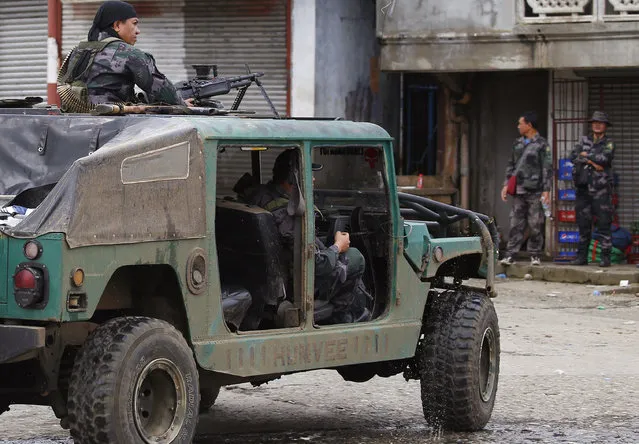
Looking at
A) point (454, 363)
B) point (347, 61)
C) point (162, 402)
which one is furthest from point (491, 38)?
point (162, 402)

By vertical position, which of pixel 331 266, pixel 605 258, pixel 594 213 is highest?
pixel 331 266

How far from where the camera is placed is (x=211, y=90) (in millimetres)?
10031

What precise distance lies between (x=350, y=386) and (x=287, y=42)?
9.76 metres

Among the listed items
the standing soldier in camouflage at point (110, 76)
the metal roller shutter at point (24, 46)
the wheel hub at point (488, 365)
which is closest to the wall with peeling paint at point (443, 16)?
the metal roller shutter at point (24, 46)

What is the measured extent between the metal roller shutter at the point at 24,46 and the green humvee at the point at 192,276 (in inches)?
501

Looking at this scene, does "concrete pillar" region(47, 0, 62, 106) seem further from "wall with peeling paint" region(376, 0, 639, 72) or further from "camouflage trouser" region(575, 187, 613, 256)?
"camouflage trouser" region(575, 187, 613, 256)

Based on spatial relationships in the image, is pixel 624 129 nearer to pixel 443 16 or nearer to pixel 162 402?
pixel 443 16

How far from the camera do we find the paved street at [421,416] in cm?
820

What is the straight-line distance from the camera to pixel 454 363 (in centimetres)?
815

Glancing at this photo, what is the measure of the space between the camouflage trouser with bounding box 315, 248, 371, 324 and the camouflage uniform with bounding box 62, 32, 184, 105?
1.31 meters

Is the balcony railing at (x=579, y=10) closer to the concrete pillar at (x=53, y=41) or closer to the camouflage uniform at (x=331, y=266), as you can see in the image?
the concrete pillar at (x=53, y=41)

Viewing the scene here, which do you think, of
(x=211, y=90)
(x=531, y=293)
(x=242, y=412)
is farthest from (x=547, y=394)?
(x=531, y=293)

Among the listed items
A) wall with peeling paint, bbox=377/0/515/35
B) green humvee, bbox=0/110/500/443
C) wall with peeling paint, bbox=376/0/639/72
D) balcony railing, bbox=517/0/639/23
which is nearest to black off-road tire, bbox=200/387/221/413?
green humvee, bbox=0/110/500/443

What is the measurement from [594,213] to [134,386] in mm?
12519
